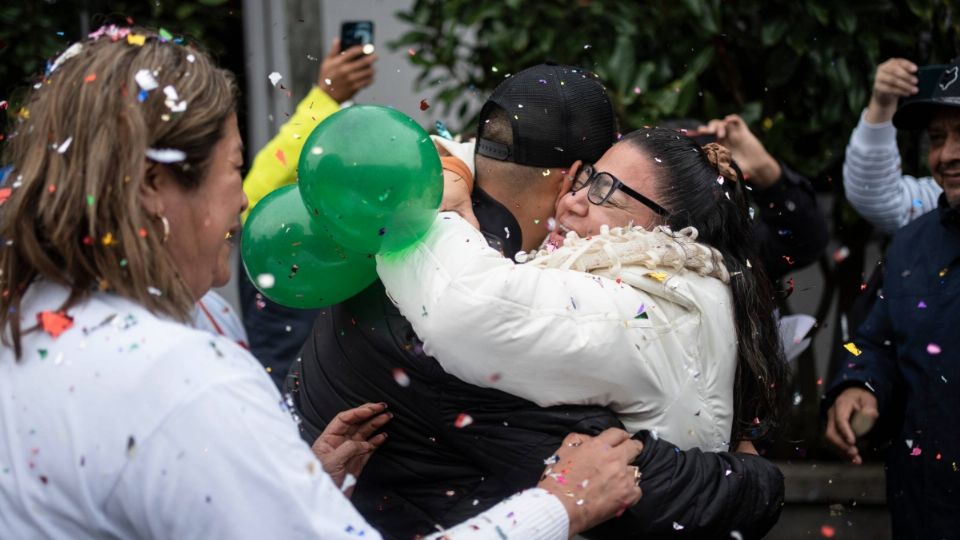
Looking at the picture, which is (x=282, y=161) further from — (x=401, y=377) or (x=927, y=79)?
(x=927, y=79)

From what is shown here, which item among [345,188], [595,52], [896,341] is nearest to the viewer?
[345,188]

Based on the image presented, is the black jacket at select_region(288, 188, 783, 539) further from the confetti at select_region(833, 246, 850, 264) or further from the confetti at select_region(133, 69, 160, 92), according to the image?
the confetti at select_region(833, 246, 850, 264)

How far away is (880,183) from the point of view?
152 inches

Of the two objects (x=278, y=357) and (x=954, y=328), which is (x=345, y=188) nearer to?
(x=954, y=328)

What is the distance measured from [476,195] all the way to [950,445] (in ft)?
5.14

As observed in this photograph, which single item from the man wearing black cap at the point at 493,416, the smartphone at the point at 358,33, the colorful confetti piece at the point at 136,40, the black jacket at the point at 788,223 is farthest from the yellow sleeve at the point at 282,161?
the colorful confetti piece at the point at 136,40

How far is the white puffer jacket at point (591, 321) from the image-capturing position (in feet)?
6.50

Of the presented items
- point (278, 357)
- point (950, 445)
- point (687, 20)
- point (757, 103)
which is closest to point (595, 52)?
point (687, 20)

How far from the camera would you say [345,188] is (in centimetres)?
199

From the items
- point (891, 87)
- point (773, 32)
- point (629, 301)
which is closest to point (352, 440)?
point (629, 301)

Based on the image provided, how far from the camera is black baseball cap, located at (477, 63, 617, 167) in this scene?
258 centimetres

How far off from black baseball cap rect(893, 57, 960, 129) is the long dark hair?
3.82 feet

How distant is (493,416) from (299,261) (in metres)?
0.51

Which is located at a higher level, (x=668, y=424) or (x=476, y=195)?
(x=476, y=195)
